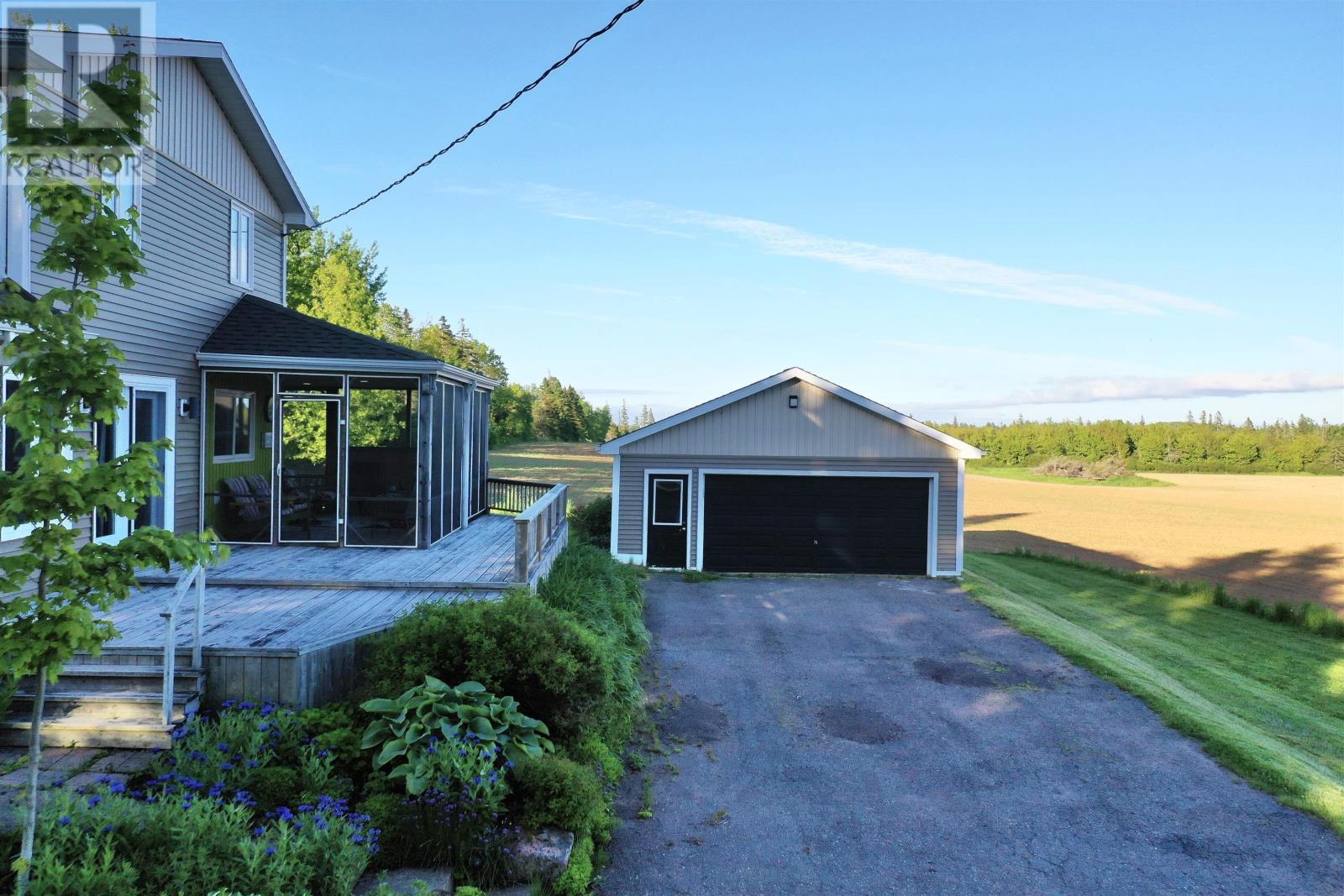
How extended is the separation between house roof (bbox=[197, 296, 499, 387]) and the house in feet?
0.12

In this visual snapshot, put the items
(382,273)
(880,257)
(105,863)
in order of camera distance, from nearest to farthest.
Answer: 1. (105,863)
2. (880,257)
3. (382,273)

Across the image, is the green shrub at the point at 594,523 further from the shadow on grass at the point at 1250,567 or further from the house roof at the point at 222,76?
the shadow on grass at the point at 1250,567

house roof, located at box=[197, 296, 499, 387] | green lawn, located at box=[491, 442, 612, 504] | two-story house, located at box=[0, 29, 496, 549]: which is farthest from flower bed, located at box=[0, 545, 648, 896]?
green lawn, located at box=[491, 442, 612, 504]

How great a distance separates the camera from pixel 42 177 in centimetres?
354

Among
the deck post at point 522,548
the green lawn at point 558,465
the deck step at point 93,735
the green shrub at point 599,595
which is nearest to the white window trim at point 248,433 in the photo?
the green shrub at point 599,595

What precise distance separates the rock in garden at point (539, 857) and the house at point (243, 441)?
235cm

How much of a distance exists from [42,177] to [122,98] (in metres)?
0.57

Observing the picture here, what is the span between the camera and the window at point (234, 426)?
1132 centimetres

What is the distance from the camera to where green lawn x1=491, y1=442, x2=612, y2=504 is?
123 feet

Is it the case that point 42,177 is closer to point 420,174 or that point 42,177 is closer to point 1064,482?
point 420,174

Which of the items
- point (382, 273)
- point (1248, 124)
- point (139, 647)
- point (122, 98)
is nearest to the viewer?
point (122, 98)

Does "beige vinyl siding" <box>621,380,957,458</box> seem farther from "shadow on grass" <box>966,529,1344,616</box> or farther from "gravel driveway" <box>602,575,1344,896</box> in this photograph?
"shadow on grass" <box>966,529,1344,616</box>

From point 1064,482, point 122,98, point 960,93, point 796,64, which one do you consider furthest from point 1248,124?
point 1064,482

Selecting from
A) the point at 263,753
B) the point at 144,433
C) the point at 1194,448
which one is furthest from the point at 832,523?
the point at 1194,448
